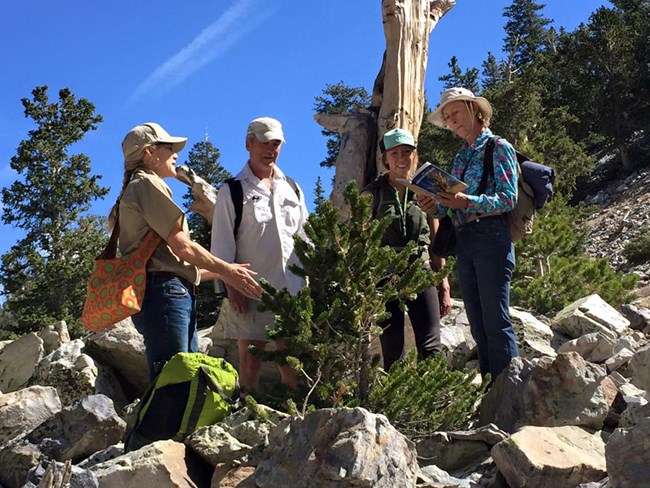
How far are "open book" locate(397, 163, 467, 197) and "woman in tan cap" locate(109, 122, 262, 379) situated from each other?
3.72 feet

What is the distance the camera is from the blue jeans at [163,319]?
377cm

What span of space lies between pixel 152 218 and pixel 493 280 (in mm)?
2043

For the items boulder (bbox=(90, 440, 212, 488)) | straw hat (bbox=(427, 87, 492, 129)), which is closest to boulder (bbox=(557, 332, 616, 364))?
straw hat (bbox=(427, 87, 492, 129))

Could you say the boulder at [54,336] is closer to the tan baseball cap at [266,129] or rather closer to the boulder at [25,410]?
the boulder at [25,410]

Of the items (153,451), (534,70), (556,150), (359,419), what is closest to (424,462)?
(359,419)

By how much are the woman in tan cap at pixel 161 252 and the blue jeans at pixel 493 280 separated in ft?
4.58

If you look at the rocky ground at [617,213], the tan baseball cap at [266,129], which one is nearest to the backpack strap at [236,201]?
the tan baseball cap at [266,129]

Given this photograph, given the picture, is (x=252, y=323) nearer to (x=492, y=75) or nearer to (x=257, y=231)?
(x=257, y=231)

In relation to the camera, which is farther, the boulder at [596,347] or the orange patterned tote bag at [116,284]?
the boulder at [596,347]

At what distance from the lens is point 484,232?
4.40m

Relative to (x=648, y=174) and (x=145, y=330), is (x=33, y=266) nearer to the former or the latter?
(x=145, y=330)

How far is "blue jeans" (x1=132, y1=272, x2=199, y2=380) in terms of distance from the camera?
12.4 ft

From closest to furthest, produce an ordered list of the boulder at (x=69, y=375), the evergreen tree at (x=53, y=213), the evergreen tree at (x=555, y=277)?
1. the boulder at (x=69, y=375)
2. the evergreen tree at (x=555, y=277)
3. the evergreen tree at (x=53, y=213)

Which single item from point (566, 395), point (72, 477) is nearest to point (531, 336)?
point (566, 395)
